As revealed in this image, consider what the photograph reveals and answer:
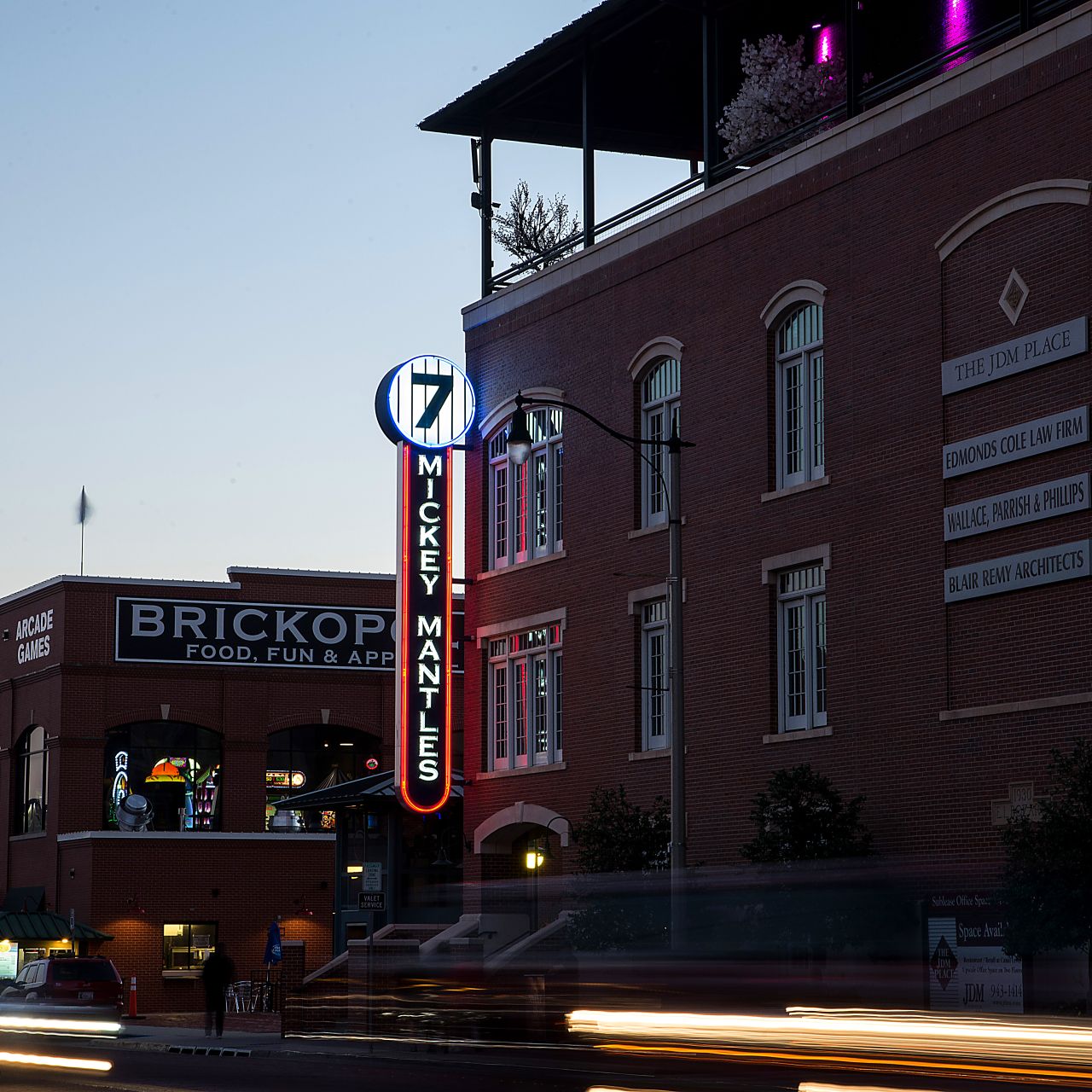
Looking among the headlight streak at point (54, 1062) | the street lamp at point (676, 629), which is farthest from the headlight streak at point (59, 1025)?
the street lamp at point (676, 629)

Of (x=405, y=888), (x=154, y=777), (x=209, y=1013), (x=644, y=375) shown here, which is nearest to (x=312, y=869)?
(x=154, y=777)

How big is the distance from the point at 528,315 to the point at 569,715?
25.3 ft

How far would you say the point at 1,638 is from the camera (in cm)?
6134

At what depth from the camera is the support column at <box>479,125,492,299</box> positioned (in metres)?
40.2

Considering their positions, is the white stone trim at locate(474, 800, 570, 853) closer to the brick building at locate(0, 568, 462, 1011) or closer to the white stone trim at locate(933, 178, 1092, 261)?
the white stone trim at locate(933, 178, 1092, 261)

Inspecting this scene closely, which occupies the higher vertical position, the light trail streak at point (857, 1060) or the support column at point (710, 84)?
the support column at point (710, 84)

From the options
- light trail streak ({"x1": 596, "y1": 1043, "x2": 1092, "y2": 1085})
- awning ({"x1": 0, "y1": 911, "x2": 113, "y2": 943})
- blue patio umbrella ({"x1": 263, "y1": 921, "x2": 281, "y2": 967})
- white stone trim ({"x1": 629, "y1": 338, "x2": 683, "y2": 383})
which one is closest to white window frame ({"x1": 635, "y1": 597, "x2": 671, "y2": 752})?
white stone trim ({"x1": 629, "y1": 338, "x2": 683, "y2": 383})

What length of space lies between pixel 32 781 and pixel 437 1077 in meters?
34.8

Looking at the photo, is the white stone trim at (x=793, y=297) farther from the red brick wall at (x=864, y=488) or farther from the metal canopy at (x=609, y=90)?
the metal canopy at (x=609, y=90)

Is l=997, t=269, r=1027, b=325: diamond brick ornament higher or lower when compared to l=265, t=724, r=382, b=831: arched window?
higher

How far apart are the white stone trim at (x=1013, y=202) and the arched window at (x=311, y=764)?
32726 millimetres

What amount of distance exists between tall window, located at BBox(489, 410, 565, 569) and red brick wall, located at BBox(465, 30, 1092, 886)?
2.31ft

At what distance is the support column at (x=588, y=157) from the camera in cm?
3728

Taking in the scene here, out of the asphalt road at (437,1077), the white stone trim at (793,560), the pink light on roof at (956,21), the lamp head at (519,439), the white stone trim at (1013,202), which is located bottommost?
the asphalt road at (437,1077)
